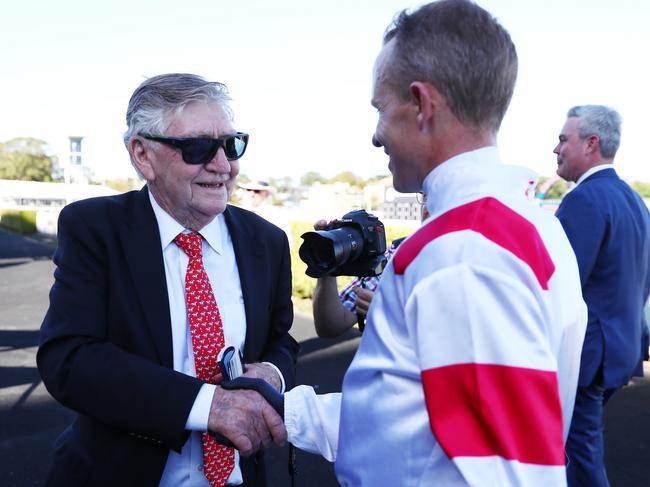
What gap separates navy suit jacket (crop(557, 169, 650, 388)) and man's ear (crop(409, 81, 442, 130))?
2368mm

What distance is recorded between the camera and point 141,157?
6.34 feet

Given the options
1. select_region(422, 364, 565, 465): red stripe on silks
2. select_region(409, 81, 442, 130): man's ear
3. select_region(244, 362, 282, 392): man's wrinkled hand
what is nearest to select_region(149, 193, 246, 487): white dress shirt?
select_region(244, 362, 282, 392): man's wrinkled hand

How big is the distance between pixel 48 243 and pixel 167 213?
80.2 ft

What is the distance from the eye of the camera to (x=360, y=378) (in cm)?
115

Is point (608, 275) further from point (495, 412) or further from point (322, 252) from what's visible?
point (495, 412)

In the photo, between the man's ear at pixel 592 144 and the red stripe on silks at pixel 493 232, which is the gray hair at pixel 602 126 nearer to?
the man's ear at pixel 592 144

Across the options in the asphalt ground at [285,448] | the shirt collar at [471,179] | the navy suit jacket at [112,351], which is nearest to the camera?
the shirt collar at [471,179]

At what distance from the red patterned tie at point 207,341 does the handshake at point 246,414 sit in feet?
0.43

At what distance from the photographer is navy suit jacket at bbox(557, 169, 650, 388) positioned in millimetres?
3215

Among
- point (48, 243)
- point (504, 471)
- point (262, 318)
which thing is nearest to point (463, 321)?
point (504, 471)

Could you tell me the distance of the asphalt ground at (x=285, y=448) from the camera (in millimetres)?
4137

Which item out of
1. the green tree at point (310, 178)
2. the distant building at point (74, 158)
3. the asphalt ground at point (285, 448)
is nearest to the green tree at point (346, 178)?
the green tree at point (310, 178)

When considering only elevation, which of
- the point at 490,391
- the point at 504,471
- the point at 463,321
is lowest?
the point at 504,471

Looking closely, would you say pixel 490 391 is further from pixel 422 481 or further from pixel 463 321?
pixel 422 481
